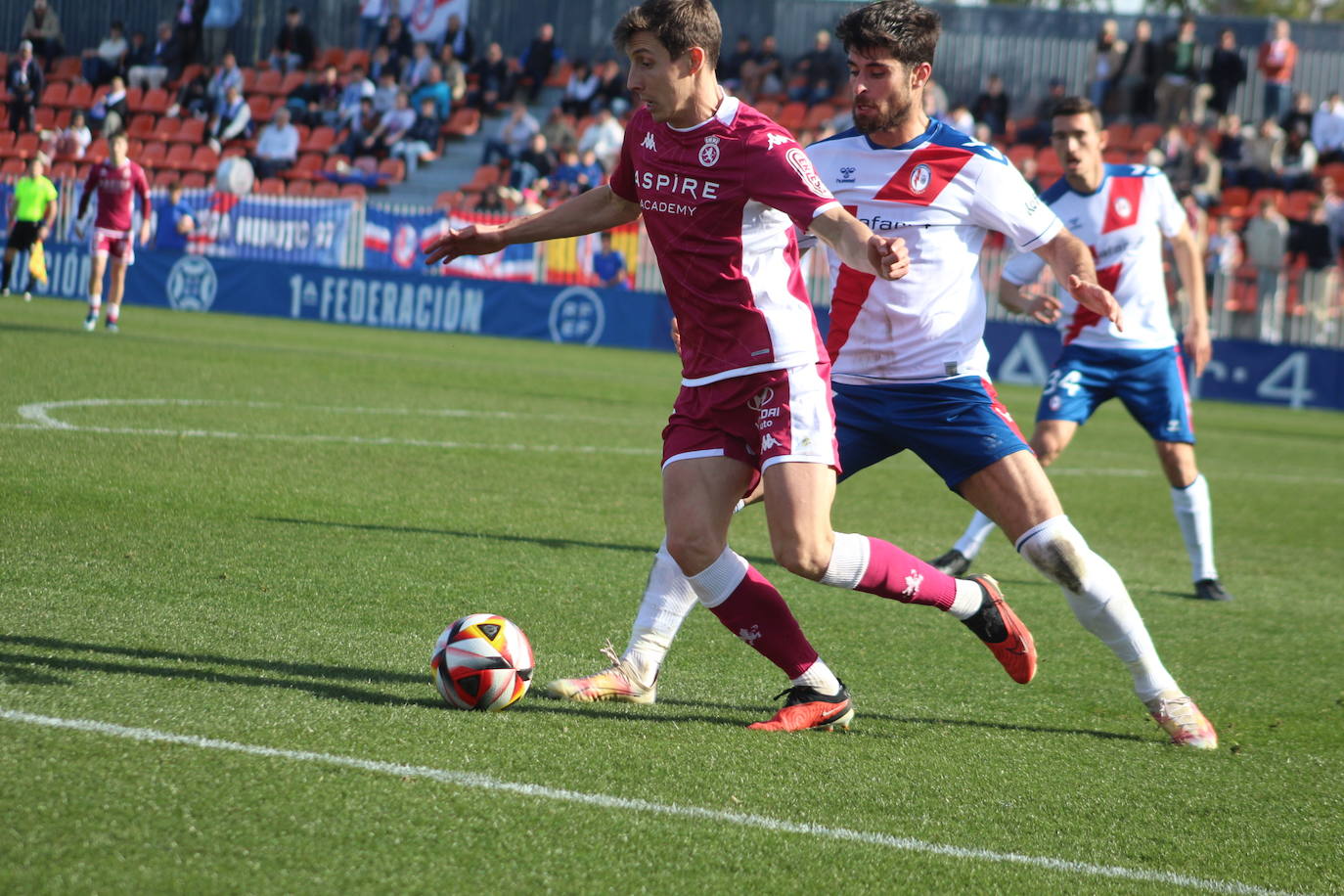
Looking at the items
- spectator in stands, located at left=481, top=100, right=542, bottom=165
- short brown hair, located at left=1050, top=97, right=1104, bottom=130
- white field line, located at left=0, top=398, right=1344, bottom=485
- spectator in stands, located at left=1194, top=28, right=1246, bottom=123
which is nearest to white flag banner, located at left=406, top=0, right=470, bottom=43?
spectator in stands, located at left=481, top=100, right=542, bottom=165

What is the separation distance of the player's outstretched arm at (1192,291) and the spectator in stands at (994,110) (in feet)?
63.0

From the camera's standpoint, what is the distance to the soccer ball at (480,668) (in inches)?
175

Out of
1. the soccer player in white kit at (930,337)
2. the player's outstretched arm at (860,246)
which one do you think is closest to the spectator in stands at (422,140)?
the soccer player in white kit at (930,337)

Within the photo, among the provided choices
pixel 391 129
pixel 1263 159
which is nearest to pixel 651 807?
pixel 1263 159

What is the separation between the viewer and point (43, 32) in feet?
118

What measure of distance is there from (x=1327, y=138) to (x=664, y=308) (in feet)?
36.2

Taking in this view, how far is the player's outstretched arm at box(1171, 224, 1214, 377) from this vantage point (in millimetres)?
8047

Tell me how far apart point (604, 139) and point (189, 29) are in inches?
497

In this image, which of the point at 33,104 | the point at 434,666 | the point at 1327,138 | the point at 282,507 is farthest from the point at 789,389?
the point at 33,104

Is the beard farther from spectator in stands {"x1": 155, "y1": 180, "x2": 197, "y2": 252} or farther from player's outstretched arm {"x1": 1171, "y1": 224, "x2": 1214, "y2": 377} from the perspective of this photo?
spectator in stands {"x1": 155, "y1": 180, "x2": 197, "y2": 252}

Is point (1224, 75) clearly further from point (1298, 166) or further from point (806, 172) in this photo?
point (806, 172)

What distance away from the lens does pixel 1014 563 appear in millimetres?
8477

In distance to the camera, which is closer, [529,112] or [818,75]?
[818,75]

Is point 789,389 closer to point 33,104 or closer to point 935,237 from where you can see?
point 935,237
